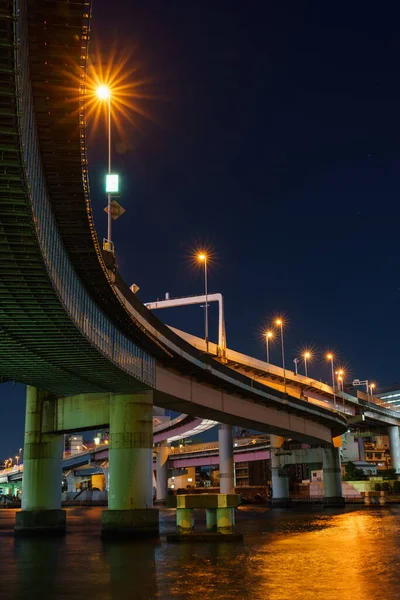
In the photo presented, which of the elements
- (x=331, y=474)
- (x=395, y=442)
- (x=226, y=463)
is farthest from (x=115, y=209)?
(x=395, y=442)

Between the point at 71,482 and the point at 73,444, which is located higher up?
the point at 73,444

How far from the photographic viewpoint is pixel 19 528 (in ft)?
153

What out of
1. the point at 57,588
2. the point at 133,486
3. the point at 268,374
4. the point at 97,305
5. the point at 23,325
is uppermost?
the point at 268,374

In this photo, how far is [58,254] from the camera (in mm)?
23203

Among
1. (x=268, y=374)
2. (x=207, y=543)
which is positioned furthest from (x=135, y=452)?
(x=268, y=374)

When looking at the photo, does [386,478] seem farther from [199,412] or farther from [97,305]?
[97,305]

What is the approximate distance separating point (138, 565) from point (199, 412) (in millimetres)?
30817

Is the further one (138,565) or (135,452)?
(135,452)

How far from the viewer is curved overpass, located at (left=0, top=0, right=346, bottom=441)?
46.2 ft

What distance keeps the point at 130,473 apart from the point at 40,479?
9.47 metres

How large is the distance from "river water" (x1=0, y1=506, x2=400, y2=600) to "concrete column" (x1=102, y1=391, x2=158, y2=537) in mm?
2486

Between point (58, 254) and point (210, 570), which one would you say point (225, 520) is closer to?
point (210, 570)

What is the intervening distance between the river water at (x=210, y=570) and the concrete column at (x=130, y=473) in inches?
97.9

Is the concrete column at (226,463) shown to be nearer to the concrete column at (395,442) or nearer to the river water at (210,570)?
the river water at (210,570)
